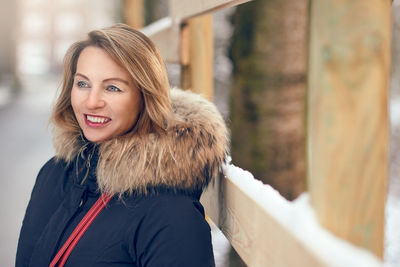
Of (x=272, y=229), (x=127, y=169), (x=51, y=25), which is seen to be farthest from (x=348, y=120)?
(x=51, y=25)

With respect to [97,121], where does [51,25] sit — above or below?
above

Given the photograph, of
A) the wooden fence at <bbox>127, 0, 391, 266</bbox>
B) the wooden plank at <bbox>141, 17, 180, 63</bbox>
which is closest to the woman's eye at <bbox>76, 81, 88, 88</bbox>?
the wooden plank at <bbox>141, 17, 180, 63</bbox>

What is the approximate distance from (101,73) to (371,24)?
1.03 meters

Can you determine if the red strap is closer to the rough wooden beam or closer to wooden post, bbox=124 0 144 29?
the rough wooden beam

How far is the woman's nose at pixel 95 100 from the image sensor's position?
1.61 meters

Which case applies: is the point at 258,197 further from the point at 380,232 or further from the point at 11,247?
the point at 11,247

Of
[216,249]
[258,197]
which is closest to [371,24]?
[258,197]

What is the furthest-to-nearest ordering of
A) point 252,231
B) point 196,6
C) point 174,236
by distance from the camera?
1. point 196,6
2. point 174,236
3. point 252,231

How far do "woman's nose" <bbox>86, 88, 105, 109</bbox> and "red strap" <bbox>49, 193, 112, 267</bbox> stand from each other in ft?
1.00

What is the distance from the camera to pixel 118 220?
4.89ft

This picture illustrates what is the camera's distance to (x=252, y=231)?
4.06 feet

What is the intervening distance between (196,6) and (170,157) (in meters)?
0.74

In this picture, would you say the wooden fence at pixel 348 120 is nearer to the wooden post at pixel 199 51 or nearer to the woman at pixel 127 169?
the woman at pixel 127 169

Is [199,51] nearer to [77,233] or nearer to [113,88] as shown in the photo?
[113,88]
